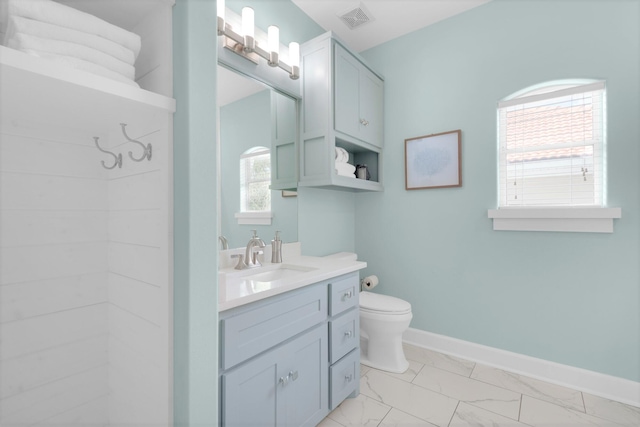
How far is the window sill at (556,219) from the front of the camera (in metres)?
1.89

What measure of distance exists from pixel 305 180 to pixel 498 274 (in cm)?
164

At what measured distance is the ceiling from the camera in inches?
90.7

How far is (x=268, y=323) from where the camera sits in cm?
131

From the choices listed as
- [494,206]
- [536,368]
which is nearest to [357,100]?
[494,206]

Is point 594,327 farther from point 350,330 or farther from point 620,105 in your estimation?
point 350,330

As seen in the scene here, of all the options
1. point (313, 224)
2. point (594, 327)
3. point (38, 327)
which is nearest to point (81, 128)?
point (38, 327)

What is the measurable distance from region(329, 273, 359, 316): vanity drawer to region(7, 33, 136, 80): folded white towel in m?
1.33

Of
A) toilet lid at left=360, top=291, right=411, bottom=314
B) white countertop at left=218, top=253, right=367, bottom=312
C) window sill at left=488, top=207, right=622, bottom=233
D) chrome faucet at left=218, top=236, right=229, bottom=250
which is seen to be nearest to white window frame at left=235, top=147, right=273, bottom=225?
chrome faucet at left=218, top=236, right=229, bottom=250

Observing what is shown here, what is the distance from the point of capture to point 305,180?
7.30ft

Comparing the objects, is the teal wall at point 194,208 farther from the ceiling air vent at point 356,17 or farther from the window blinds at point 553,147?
the window blinds at point 553,147

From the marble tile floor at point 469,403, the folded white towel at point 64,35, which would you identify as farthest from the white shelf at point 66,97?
the marble tile floor at point 469,403

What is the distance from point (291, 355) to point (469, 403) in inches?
49.3

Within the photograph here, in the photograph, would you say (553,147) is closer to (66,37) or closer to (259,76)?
(259,76)

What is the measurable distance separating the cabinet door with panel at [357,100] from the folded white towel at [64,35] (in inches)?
58.6
